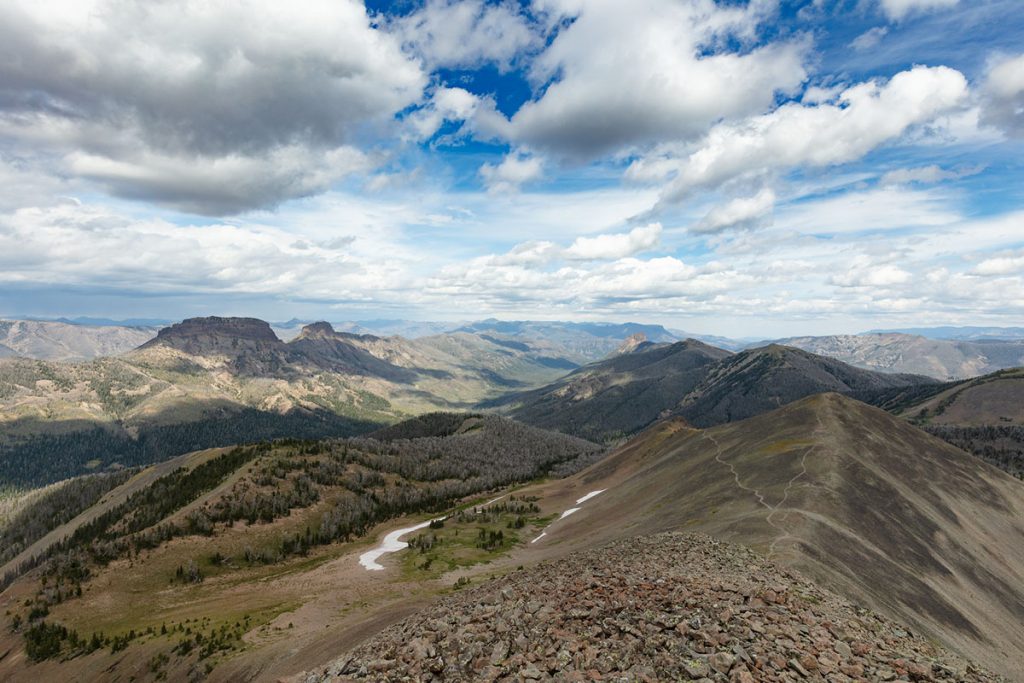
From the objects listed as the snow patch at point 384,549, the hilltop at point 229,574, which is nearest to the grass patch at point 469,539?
the hilltop at point 229,574

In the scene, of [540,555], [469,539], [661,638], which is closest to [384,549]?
[469,539]

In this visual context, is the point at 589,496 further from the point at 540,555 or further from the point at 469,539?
the point at 540,555

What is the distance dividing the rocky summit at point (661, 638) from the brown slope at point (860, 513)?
12.0 metres

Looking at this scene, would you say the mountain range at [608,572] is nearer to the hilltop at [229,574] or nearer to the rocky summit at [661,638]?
the rocky summit at [661,638]

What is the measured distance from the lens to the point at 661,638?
20797mm

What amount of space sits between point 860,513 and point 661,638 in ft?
173

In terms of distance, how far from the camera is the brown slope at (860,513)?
141 feet

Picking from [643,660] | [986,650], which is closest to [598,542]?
[986,650]

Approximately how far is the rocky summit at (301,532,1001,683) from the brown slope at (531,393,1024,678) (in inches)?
472

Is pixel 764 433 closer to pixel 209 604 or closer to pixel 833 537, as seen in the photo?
pixel 833 537

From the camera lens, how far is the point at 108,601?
98500 millimetres

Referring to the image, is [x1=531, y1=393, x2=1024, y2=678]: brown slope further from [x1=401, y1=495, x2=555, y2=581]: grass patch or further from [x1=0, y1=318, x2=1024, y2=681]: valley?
[x1=401, y1=495, x2=555, y2=581]: grass patch

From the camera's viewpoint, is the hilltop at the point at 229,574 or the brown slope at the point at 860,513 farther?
the hilltop at the point at 229,574

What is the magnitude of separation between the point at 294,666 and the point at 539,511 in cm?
9643
